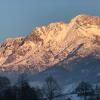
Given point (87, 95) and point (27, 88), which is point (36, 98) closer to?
point (27, 88)

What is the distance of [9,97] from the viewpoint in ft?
416

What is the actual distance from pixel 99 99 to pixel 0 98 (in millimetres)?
32681

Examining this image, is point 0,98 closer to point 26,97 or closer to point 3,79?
point 26,97

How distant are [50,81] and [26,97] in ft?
176

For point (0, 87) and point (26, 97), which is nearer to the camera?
point (26, 97)

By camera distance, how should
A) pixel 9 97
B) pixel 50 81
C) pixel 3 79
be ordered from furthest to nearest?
pixel 50 81
pixel 3 79
pixel 9 97

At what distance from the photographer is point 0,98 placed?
424 ft

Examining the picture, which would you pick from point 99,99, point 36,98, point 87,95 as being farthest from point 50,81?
point 36,98

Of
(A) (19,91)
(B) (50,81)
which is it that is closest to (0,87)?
(A) (19,91)

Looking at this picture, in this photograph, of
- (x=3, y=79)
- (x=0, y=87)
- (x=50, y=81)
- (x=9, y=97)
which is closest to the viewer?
(x=9, y=97)

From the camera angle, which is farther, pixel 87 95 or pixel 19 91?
pixel 87 95

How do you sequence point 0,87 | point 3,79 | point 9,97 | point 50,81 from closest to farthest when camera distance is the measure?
point 9,97
point 0,87
point 3,79
point 50,81

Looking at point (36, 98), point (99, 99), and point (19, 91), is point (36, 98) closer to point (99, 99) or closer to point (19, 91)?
point (19, 91)

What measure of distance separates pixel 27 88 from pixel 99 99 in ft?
91.3
